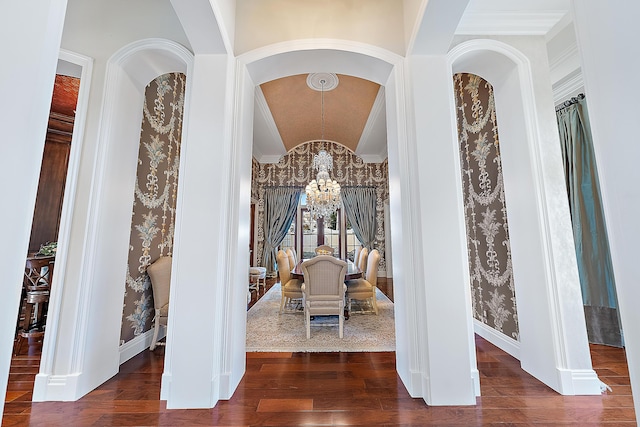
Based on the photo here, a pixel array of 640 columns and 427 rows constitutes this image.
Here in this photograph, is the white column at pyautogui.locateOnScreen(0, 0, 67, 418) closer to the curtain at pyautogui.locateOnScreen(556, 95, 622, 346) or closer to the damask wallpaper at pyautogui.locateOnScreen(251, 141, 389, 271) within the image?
the curtain at pyautogui.locateOnScreen(556, 95, 622, 346)

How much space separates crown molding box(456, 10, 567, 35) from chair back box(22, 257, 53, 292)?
4465 millimetres

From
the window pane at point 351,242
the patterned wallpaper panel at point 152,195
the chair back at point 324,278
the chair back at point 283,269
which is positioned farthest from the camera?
the window pane at point 351,242

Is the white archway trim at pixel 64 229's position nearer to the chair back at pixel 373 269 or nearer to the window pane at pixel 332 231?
the chair back at pixel 373 269

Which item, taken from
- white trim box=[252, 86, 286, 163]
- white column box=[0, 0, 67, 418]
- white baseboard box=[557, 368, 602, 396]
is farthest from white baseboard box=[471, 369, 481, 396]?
white trim box=[252, 86, 286, 163]

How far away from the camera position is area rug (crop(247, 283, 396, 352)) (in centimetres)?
275

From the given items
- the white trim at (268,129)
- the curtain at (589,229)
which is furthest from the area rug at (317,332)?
the white trim at (268,129)

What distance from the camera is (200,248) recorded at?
71.2 inches

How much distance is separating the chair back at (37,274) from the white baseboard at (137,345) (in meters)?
1.18

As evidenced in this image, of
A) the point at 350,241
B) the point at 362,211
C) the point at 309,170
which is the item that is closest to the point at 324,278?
the point at 362,211

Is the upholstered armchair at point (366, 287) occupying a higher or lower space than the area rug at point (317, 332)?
higher

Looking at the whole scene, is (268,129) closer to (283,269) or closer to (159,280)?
(283,269)

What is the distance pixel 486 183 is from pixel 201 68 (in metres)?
2.80

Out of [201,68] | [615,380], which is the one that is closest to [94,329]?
[201,68]

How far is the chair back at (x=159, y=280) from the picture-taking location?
262 centimetres
